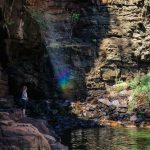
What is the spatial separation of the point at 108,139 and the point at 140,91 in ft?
34.8

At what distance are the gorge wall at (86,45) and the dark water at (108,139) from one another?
277 inches

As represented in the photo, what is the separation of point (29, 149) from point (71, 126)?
11732 millimetres

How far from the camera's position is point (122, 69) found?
3086 centimetres

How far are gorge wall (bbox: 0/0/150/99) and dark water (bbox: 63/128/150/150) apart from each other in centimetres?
704

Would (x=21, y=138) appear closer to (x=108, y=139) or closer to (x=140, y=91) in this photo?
(x=108, y=139)

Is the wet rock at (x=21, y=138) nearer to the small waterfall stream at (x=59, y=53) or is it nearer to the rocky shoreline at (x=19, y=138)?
the rocky shoreline at (x=19, y=138)

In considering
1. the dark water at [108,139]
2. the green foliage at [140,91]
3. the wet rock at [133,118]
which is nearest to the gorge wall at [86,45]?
the green foliage at [140,91]

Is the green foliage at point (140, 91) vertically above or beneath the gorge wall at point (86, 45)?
beneath

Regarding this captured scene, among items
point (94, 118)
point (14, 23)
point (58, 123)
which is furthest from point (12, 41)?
point (94, 118)

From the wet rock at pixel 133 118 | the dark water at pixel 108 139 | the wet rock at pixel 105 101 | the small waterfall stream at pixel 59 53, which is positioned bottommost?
the dark water at pixel 108 139

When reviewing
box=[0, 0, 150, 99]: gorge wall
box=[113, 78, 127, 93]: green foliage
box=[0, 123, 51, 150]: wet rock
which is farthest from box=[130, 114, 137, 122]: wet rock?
box=[0, 123, 51, 150]: wet rock

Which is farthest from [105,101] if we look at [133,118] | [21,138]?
[21,138]

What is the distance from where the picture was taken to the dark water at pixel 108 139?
16094 mm

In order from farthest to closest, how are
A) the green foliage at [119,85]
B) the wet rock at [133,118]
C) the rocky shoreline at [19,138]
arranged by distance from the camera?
the green foliage at [119,85] → the wet rock at [133,118] → the rocky shoreline at [19,138]
